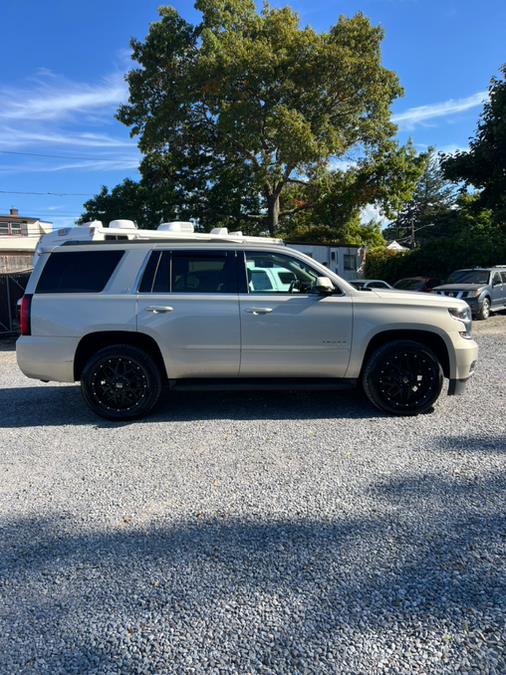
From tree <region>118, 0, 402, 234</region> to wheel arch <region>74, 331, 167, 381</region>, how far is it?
16839 mm

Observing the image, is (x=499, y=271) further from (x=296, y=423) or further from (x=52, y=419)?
(x=52, y=419)

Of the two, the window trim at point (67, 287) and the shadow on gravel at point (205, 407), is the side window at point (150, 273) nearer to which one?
the window trim at point (67, 287)

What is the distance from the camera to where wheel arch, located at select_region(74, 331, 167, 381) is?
5.37 metres

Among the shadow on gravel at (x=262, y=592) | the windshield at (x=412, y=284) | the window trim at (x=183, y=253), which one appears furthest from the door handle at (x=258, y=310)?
the windshield at (x=412, y=284)

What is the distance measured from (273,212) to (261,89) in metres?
6.81

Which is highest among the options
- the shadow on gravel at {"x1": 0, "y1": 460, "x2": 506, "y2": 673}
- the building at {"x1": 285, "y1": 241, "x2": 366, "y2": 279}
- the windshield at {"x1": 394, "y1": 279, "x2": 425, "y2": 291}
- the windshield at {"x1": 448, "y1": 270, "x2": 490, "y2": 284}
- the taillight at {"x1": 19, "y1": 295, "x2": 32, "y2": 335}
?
the building at {"x1": 285, "y1": 241, "x2": 366, "y2": 279}

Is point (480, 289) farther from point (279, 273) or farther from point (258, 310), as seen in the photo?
point (258, 310)

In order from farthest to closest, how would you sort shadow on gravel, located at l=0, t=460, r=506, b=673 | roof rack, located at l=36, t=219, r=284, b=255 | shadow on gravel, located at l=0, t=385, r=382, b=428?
roof rack, located at l=36, t=219, r=284, b=255 < shadow on gravel, located at l=0, t=385, r=382, b=428 < shadow on gravel, located at l=0, t=460, r=506, b=673

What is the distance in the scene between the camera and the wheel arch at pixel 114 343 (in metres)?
5.37

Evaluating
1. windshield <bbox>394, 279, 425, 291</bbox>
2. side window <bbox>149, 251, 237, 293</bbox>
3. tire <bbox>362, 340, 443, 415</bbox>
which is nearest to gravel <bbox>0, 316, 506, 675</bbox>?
tire <bbox>362, 340, 443, 415</bbox>

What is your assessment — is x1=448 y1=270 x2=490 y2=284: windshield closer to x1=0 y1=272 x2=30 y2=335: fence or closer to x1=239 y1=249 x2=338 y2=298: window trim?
x1=239 y1=249 x2=338 y2=298: window trim

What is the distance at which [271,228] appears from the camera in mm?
26828

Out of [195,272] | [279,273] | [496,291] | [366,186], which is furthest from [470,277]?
[195,272]

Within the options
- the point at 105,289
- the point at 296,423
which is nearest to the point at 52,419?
the point at 105,289
